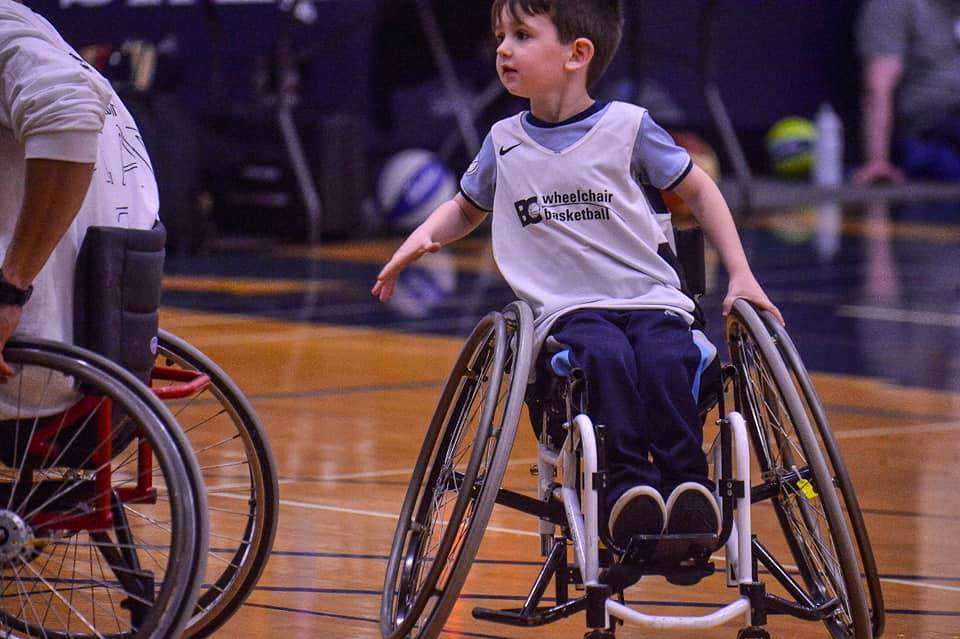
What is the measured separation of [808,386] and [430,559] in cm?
69

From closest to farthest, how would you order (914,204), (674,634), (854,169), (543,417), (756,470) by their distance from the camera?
(543,417) → (674,634) → (756,470) → (914,204) → (854,169)

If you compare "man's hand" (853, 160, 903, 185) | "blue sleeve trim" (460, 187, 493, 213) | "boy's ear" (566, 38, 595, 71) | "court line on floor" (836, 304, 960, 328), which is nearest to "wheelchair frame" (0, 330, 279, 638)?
"blue sleeve trim" (460, 187, 493, 213)

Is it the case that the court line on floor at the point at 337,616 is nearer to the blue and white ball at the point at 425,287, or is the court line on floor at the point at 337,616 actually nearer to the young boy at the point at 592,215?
the young boy at the point at 592,215

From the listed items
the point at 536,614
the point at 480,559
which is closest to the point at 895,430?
the point at 480,559

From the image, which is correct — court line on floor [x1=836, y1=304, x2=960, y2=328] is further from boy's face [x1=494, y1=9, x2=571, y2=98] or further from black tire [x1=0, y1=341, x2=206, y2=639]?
black tire [x1=0, y1=341, x2=206, y2=639]

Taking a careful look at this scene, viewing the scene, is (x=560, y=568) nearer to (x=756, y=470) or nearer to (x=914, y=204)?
(x=756, y=470)

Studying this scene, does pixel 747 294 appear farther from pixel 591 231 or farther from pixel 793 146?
pixel 793 146

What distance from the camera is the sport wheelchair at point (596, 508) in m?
2.89

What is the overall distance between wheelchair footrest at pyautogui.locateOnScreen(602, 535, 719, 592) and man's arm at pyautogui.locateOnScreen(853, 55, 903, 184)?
12.6m

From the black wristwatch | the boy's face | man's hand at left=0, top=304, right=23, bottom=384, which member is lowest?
man's hand at left=0, top=304, right=23, bottom=384

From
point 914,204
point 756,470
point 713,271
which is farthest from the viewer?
point 914,204

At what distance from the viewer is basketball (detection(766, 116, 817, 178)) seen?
15484 mm

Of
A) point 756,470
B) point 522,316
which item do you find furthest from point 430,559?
point 756,470

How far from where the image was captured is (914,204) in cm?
1448
